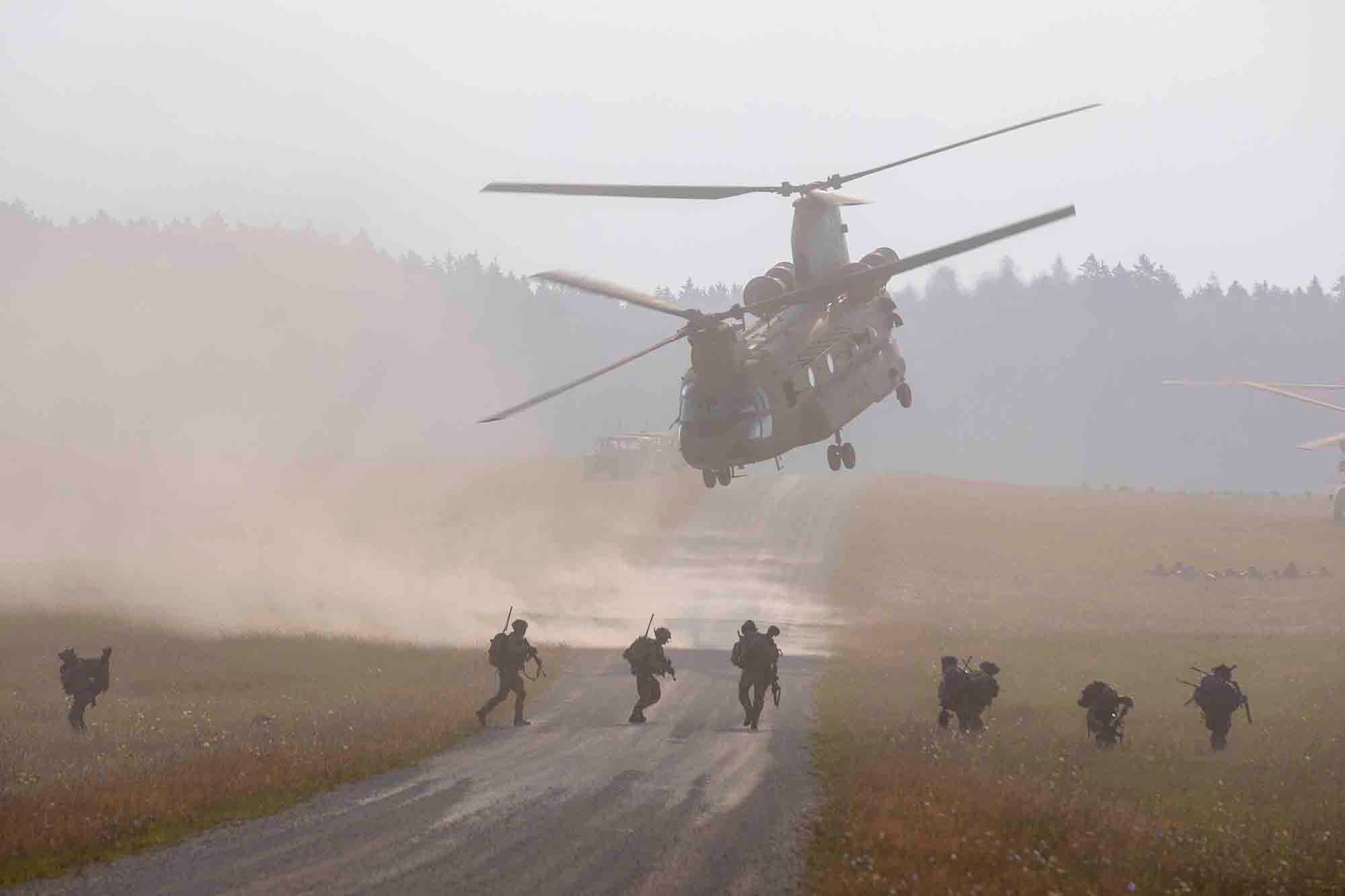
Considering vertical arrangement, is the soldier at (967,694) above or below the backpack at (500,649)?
below

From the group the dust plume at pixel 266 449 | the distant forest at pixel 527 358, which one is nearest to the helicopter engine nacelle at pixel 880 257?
the dust plume at pixel 266 449

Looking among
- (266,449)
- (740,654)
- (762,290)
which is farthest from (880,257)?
(266,449)

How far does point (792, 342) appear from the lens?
840 inches

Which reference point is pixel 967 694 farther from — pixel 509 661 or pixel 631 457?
pixel 631 457

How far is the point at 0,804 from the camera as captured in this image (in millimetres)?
14219

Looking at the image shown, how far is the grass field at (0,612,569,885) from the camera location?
14.1 meters

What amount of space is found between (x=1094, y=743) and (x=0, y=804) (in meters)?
16.0

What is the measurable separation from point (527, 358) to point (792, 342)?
4976 inches

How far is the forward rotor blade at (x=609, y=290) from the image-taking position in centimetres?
1970

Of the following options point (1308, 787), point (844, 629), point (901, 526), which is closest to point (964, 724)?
point (1308, 787)

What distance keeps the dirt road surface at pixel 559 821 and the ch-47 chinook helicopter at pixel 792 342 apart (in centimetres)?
437

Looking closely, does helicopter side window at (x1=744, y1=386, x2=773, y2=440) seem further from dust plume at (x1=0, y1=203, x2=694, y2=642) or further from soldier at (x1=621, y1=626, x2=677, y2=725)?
dust plume at (x1=0, y1=203, x2=694, y2=642)

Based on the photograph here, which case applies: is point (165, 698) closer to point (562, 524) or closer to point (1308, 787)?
point (1308, 787)

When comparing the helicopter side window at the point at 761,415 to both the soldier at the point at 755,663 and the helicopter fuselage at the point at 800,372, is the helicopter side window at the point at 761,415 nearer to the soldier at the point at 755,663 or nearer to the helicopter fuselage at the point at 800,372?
the helicopter fuselage at the point at 800,372
